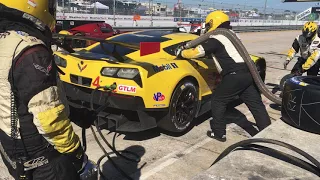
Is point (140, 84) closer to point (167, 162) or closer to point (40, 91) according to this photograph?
point (167, 162)

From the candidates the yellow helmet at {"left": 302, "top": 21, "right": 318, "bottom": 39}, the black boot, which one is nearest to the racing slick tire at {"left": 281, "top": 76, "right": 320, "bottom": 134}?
the black boot

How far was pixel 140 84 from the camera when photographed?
3.93 m

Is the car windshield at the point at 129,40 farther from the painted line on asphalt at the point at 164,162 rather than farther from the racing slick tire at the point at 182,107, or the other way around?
the painted line on asphalt at the point at 164,162

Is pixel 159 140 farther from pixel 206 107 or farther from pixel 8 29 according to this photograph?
→ pixel 8 29

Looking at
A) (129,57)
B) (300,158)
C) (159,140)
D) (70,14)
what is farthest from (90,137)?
(70,14)

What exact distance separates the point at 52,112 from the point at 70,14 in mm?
20054

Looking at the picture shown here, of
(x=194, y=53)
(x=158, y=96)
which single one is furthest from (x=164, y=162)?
(x=194, y=53)

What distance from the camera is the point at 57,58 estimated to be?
184 inches

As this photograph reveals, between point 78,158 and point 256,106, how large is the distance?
3077 millimetres

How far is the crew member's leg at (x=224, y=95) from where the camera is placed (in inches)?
173

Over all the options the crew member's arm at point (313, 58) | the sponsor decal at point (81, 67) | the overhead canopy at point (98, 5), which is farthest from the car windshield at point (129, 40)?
the overhead canopy at point (98, 5)

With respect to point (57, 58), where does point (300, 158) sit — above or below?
below

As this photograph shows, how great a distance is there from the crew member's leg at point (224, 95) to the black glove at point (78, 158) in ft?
9.04

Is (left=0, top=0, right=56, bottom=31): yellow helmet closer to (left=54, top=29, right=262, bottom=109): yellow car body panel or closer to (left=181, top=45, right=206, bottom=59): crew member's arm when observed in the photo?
(left=54, top=29, right=262, bottom=109): yellow car body panel
